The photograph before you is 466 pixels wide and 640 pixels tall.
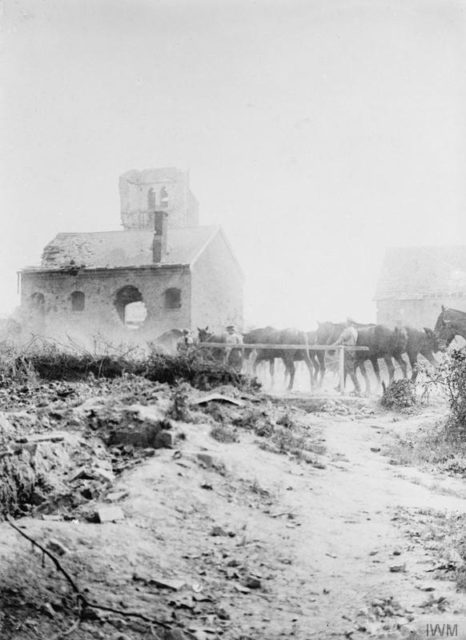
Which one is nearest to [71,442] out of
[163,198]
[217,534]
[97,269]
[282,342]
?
[217,534]

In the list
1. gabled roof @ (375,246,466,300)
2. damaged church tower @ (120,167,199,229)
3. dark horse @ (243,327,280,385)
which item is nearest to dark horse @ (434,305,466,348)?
dark horse @ (243,327,280,385)

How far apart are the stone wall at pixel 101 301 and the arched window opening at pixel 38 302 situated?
0.17 ft

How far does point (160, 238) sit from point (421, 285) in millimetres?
14840

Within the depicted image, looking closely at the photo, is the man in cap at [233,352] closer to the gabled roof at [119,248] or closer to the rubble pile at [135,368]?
the rubble pile at [135,368]

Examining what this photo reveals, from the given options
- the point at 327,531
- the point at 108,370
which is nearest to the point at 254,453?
the point at 327,531

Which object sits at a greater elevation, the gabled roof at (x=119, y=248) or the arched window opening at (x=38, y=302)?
the gabled roof at (x=119, y=248)

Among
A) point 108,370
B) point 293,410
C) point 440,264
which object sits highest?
point 440,264

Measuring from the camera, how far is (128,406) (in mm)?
8680

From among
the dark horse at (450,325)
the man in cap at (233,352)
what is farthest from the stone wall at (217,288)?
the dark horse at (450,325)

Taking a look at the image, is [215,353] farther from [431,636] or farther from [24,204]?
[431,636]

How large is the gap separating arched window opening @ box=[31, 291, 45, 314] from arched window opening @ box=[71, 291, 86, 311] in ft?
5.48

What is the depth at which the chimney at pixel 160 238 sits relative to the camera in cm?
3015

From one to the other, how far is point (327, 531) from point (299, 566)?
37.2 inches

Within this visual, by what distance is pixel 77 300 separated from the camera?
99.2 feet
